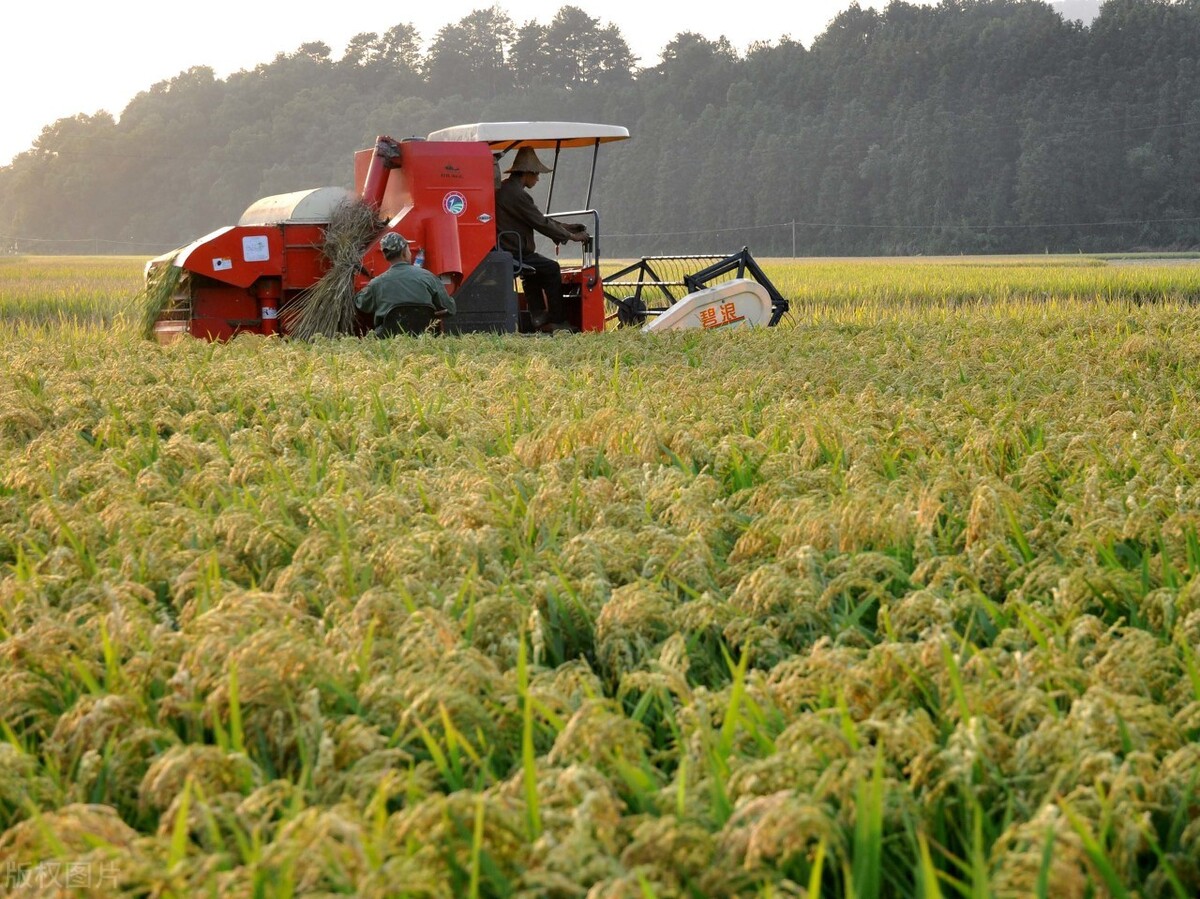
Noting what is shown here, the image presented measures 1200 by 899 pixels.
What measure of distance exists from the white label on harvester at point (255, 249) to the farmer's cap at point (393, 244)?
1.19 meters

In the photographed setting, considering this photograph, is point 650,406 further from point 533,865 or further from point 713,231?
point 713,231

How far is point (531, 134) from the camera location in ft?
37.1

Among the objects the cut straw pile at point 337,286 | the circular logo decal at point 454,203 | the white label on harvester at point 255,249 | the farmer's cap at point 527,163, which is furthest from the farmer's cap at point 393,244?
the farmer's cap at point 527,163

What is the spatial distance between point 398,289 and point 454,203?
1183mm

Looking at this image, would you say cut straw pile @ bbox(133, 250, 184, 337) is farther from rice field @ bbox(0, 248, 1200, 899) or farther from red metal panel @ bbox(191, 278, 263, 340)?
rice field @ bbox(0, 248, 1200, 899)

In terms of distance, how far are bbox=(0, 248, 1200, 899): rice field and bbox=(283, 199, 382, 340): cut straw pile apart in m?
4.42

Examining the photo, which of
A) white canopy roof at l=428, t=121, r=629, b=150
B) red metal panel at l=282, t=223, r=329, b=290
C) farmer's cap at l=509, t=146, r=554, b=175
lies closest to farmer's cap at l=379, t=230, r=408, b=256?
red metal panel at l=282, t=223, r=329, b=290

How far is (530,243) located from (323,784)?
9497mm

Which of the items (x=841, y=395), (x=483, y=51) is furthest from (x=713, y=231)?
(x=841, y=395)

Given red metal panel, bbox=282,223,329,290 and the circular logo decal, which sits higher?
the circular logo decal

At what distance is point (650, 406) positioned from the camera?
5.81m

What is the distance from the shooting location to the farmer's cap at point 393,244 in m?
9.59

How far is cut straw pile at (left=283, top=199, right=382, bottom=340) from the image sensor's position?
10.1m

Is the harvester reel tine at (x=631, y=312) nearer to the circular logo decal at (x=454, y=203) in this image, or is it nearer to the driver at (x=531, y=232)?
the driver at (x=531, y=232)
